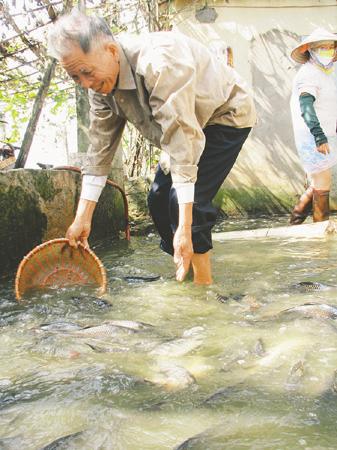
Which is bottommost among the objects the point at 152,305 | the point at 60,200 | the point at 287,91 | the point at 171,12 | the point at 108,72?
the point at 152,305

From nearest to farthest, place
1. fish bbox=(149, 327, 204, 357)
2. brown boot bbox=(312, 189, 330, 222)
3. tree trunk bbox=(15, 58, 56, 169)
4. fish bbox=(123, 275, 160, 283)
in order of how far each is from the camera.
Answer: fish bbox=(149, 327, 204, 357) → fish bbox=(123, 275, 160, 283) → tree trunk bbox=(15, 58, 56, 169) → brown boot bbox=(312, 189, 330, 222)

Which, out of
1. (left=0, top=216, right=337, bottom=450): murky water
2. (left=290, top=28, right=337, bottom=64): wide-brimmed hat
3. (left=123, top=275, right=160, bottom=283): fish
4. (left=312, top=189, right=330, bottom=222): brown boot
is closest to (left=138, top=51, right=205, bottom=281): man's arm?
(left=0, top=216, right=337, bottom=450): murky water

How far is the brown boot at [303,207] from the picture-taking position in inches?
227

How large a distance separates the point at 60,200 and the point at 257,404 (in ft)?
11.5

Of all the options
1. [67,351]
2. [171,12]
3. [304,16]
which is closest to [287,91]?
[304,16]

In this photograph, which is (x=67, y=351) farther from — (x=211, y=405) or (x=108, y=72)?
(x=108, y=72)

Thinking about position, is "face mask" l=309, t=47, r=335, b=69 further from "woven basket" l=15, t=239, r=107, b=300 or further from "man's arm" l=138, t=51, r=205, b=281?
"woven basket" l=15, t=239, r=107, b=300

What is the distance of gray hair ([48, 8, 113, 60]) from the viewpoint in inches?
92.9

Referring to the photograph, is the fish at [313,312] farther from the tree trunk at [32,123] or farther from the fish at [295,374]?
the tree trunk at [32,123]

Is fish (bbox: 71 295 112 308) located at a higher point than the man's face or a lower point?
lower

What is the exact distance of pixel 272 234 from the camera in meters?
5.47

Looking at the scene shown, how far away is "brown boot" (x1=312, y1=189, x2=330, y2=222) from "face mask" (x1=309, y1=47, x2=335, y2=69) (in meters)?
1.33

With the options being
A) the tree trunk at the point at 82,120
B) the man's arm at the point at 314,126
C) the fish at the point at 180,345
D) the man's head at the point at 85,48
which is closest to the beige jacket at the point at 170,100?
the man's head at the point at 85,48

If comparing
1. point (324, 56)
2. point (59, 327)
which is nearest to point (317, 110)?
point (324, 56)
